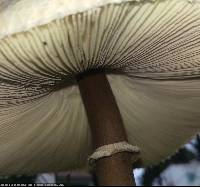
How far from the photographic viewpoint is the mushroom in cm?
122

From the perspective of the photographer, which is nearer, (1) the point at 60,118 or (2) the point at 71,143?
(1) the point at 60,118

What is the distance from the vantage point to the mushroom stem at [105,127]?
1520 millimetres

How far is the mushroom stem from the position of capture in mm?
1520

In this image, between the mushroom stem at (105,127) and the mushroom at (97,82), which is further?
the mushroom stem at (105,127)

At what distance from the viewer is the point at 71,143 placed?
7.19 feet

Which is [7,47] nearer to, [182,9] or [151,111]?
[182,9]

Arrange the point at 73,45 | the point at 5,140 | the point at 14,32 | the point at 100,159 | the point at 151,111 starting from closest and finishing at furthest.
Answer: the point at 14,32
the point at 73,45
the point at 100,159
the point at 5,140
the point at 151,111

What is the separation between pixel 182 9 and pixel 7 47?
1.54 ft

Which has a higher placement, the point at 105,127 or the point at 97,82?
the point at 97,82

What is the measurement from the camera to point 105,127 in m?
1.62

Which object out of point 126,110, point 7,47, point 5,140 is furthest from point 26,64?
point 126,110

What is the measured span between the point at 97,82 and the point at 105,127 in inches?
6.6

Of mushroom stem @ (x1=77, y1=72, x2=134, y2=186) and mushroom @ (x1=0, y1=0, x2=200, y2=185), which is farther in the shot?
mushroom stem @ (x1=77, y1=72, x2=134, y2=186)

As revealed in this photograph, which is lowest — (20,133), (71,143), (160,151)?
(160,151)
